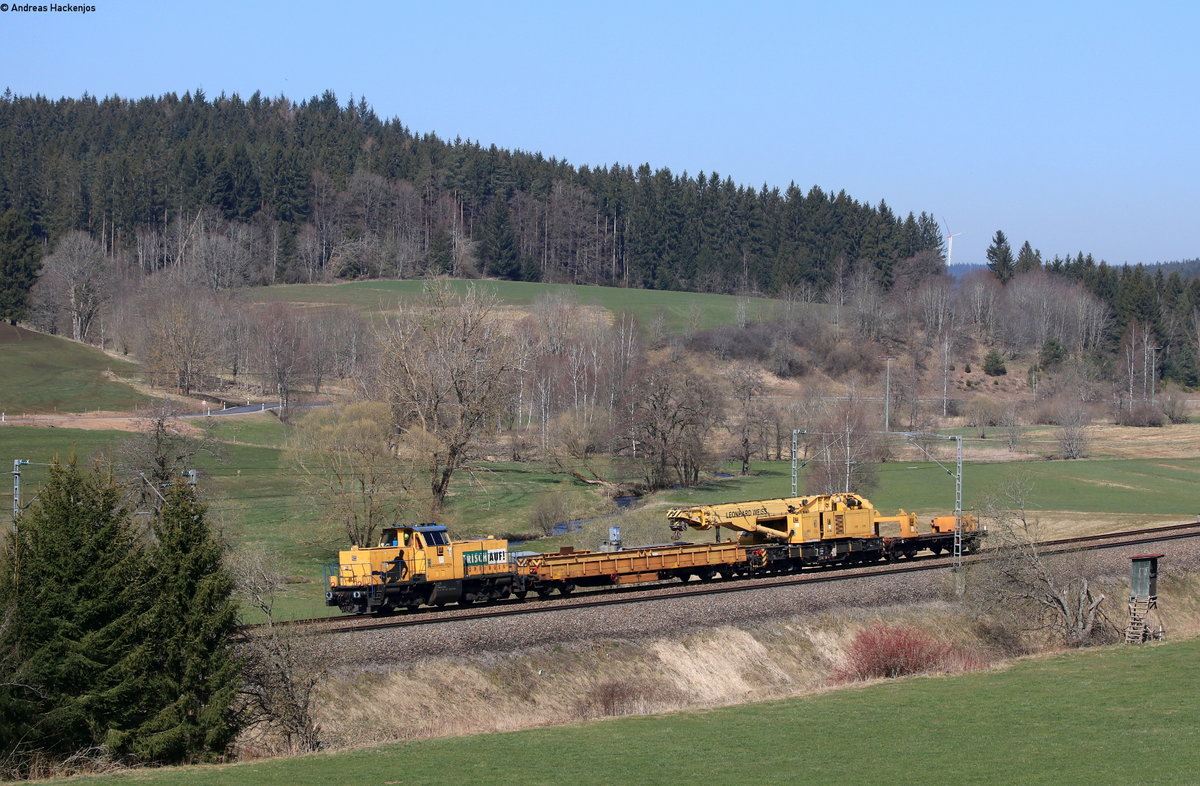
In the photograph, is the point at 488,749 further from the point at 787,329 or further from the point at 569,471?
the point at 787,329

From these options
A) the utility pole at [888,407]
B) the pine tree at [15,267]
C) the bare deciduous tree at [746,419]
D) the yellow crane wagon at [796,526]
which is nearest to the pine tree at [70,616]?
the yellow crane wagon at [796,526]

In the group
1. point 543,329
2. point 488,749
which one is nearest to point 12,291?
point 543,329

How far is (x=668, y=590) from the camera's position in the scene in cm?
4653

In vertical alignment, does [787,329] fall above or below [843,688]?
above

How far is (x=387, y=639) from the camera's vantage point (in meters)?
34.9

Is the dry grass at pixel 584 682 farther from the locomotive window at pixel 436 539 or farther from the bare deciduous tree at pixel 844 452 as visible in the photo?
the bare deciduous tree at pixel 844 452

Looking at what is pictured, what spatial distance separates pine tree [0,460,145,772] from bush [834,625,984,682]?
23981mm

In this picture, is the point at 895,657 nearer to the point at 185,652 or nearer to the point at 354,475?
the point at 185,652

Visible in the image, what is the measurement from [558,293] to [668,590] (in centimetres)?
13856

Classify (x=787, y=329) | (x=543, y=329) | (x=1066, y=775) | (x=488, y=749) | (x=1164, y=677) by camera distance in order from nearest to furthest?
(x=1066, y=775) → (x=488, y=749) → (x=1164, y=677) → (x=543, y=329) → (x=787, y=329)

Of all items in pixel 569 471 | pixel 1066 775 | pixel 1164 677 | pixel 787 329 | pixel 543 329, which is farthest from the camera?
pixel 787 329

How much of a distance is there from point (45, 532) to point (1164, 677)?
106 ft

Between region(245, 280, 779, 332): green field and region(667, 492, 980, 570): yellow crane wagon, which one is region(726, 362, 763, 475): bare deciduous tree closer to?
region(667, 492, 980, 570): yellow crane wagon

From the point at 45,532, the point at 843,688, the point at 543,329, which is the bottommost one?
the point at 843,688
